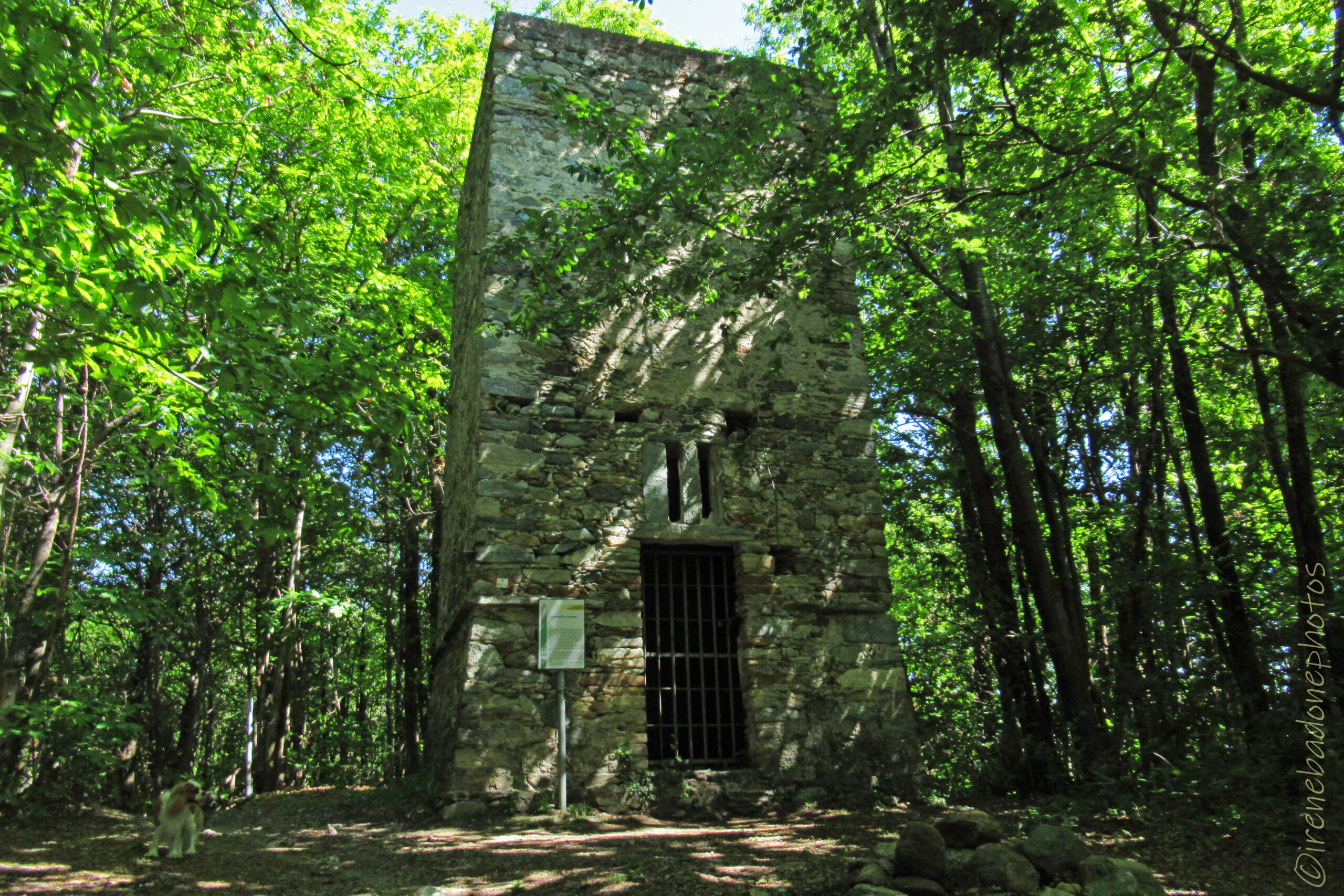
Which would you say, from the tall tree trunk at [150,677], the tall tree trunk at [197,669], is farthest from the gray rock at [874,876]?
the tall tree trunk at [197,669]

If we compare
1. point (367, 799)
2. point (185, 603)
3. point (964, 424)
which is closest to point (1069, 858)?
point (964, 424)

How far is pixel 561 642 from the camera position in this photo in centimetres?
633

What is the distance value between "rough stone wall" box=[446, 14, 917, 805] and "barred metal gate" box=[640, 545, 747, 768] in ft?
0.75

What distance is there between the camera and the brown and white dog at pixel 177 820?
5109mm

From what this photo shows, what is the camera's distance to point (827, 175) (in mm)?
5555

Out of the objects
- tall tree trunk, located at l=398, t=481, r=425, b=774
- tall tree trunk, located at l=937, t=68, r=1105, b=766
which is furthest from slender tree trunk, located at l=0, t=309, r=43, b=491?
tall tree trunk, located at l=937, t=68, r=1105, b=766

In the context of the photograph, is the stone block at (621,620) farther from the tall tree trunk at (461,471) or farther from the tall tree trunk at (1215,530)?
the tall tree trunk at (1215,530)

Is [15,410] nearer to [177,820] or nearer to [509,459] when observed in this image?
[177,820]

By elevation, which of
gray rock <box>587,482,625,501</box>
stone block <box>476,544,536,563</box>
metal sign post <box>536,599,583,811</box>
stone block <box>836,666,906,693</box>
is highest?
gray rock <box>587,482,625,501</box>

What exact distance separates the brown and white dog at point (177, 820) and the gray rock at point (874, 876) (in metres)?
4.00

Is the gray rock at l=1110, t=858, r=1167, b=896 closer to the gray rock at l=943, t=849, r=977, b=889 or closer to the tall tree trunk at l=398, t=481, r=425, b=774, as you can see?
the gray rock at l=943, t=849, r=977, b=889

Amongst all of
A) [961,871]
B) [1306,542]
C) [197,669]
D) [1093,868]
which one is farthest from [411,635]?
[1306,542]

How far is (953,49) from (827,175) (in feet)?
3.48

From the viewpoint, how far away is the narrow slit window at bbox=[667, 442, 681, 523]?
726 centimetres
